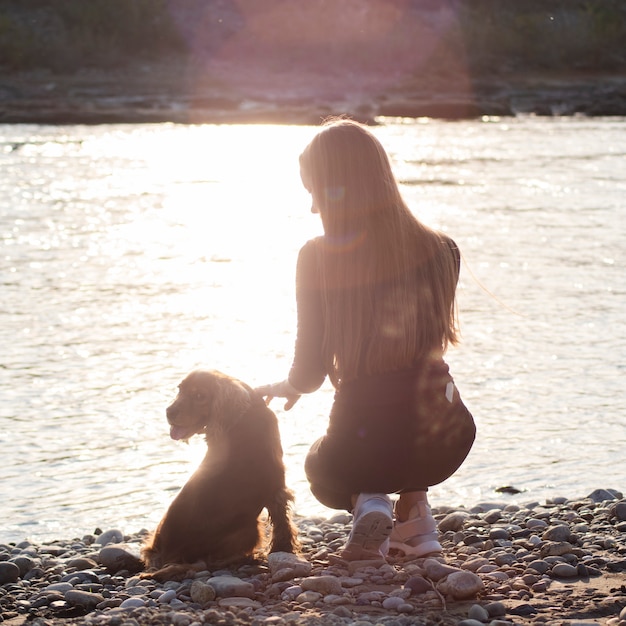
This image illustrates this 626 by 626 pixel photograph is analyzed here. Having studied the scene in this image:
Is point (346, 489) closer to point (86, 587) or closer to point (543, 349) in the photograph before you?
point (86, 587)

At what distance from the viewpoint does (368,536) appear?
4.20 m

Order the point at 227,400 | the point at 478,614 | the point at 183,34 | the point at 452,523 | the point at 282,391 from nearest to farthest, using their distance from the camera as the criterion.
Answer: the point at 478,614 < the point at 227,400 < the point at 282,391 < the point at 452,523 < the point at 183,34

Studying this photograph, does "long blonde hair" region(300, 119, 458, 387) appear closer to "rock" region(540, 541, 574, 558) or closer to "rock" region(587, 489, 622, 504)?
"rock" region(540, 541, 574, 558)

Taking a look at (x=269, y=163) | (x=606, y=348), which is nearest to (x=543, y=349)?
(x=606, y=348)

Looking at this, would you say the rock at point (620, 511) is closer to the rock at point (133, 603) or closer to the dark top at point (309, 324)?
the dark top at point (309, 324)

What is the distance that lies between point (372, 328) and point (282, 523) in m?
0.88

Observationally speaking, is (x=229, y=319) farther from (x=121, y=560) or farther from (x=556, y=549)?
(x=556, y=549)

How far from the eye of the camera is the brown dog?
14.2ft

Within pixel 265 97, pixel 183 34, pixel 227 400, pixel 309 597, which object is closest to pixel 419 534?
pixel 309 597

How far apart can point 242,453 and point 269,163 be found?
22.0m

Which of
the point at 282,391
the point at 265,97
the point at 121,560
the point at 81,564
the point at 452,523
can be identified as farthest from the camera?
the point at 265,97

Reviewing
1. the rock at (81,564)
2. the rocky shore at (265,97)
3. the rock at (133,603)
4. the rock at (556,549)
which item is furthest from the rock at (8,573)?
the rocky shore at (265,97)

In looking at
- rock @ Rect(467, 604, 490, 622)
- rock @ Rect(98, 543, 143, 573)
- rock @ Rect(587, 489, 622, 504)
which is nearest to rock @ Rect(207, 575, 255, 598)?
rock @ Rect(98, 543, 143, 573)

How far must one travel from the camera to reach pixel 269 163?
85.1ft
